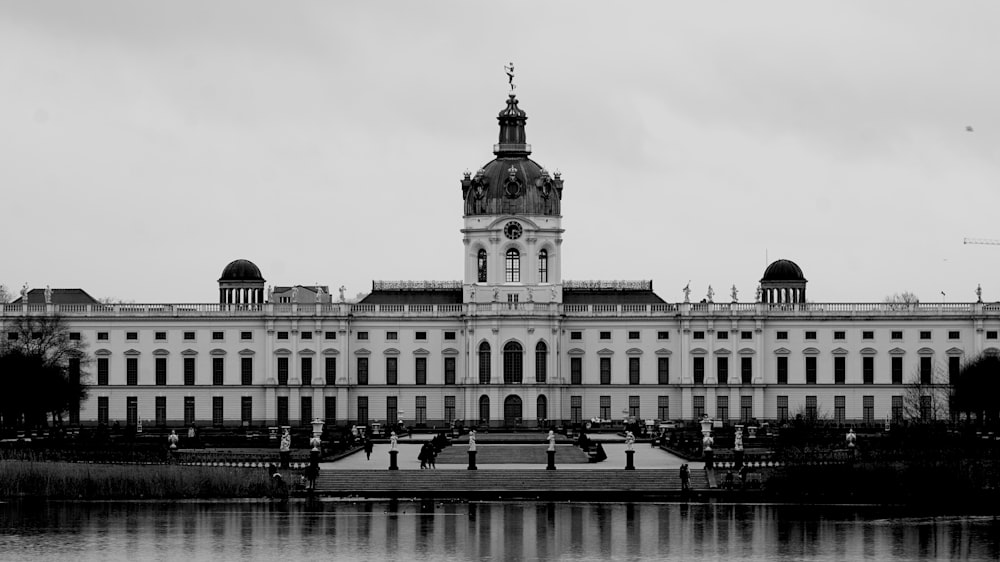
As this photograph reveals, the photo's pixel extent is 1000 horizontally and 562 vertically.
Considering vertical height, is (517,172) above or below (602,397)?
above

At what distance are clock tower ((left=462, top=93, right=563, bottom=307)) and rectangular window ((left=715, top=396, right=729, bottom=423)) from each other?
37.4 feet

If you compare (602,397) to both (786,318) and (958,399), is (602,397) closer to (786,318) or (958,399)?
(786,318)

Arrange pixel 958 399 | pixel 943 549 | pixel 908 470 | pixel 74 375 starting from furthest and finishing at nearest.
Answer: pixel 74 375 → pixel 958 399 → pixel 908 470 → pixel 943 549

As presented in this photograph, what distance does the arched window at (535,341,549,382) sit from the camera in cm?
14375

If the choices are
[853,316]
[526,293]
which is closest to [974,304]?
[853,316]

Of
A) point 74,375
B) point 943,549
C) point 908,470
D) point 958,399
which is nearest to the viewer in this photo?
point 943,549

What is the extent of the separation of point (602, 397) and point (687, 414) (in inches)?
205

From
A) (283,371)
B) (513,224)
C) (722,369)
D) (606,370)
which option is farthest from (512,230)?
(283,371)

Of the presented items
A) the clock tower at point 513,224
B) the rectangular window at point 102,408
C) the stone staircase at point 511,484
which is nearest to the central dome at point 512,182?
the clock tower at point 513,224

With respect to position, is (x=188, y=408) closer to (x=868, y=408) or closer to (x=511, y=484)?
(x=868, y=408)

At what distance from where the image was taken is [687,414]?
474ft

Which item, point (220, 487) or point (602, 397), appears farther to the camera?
point (602, 397)

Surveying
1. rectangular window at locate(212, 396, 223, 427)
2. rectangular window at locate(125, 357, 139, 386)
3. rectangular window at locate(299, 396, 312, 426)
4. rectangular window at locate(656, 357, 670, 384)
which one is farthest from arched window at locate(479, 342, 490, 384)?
rectangular window at locate(125, 357, 139, 386)

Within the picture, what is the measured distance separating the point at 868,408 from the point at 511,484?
57.2 metres
